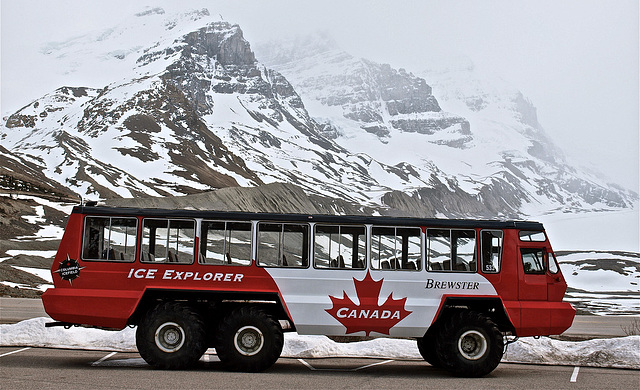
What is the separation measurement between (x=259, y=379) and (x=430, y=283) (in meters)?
4.10

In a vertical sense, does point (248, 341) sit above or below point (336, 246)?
below

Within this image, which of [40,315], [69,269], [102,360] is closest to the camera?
[69,269]

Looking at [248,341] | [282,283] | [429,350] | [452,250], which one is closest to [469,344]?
[429,350]

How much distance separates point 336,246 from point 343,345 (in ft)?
13.2

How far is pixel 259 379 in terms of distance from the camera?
13.3 metres

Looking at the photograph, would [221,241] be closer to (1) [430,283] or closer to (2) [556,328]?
(1) [430,283]

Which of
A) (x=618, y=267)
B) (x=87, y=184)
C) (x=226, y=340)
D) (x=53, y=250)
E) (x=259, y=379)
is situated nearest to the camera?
(x=259, y=379)

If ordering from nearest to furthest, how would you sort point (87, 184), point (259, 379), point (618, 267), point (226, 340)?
point (259, 379)
point (226, 340)
point (618, 267)
point (87, 184)

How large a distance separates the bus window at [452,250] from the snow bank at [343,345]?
3.59 metres

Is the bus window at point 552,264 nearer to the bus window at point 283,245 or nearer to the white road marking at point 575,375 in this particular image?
the white road marking at point 575,375

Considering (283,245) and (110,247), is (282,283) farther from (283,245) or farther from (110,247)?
(110,247)

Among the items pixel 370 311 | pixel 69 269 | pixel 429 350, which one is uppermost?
pixel 69 269

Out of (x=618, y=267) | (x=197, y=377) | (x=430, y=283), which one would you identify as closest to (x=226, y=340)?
(x=197, y=377)

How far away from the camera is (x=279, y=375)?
Answer: 14.0 m
